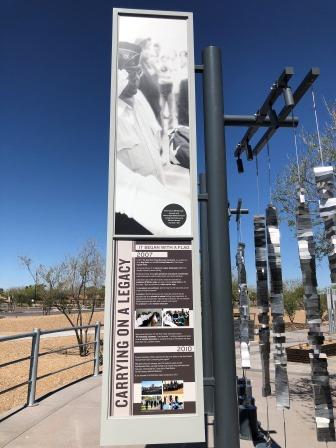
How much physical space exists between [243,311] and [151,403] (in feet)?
6.88

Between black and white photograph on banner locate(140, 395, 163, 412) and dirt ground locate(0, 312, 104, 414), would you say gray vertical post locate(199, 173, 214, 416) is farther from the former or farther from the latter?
dirt ground locate(0, 312, 104, 414)

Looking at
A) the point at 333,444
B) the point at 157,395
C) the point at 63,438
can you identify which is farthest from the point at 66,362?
the point at 157,395

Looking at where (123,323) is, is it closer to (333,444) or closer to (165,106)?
(165,106)

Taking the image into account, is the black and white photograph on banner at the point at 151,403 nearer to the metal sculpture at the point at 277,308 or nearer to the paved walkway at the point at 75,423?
the metal sculpture at the point at 277,308

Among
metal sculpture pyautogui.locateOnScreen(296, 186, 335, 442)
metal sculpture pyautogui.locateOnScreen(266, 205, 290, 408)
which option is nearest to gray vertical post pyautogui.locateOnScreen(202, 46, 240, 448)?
metal sculpture pyautogui.locateOnScreen(266, 205, 290, 408)

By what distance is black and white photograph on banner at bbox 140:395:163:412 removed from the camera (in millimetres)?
2887

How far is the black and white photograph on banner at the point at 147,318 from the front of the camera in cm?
298

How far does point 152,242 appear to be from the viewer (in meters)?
3.11

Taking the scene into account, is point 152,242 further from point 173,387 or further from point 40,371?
point 40,371

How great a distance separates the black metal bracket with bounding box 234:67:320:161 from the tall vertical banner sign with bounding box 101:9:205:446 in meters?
0.64

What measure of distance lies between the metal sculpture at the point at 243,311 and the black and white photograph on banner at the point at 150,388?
4.29ft

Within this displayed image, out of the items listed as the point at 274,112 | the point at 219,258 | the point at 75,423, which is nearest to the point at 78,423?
the point at 75,423

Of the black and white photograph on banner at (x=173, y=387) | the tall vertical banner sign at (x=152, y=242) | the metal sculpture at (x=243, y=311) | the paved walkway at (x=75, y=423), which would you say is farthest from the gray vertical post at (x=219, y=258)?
the paved walkway at (x=75, y=423)

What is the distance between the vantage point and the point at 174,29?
3459 millimetres
